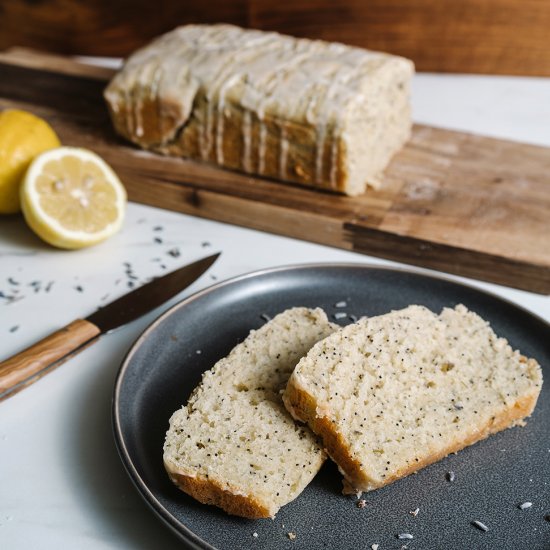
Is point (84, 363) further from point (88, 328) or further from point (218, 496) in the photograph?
point (218, 496)

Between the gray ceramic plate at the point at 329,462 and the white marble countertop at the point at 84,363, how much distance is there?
0.44 feet

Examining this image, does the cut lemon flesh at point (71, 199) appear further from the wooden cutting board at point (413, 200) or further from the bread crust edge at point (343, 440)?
the bread crust edge at point (343, 440)

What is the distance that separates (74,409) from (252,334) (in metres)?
0.52

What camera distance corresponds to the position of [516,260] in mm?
2510

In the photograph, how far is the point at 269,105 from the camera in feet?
9.44

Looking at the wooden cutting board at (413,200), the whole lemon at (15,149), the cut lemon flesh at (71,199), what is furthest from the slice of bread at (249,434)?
the whole lemon at (15,149)

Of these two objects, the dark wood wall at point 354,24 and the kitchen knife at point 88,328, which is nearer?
the kitchen knife at point 88,328

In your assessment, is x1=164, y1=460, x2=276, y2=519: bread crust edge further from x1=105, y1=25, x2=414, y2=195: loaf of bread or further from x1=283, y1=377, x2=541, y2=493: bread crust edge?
x1=105, y1=25, x2=414, y2=195: loaf of bread

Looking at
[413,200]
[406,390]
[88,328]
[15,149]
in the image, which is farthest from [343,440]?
[15,149]

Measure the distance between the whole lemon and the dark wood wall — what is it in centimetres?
192

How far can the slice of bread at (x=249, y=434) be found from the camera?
163cm

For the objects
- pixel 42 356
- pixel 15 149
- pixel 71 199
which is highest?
pixel 15 149

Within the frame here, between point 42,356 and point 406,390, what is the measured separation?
965mm

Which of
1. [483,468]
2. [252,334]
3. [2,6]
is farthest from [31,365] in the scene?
[2,6]
